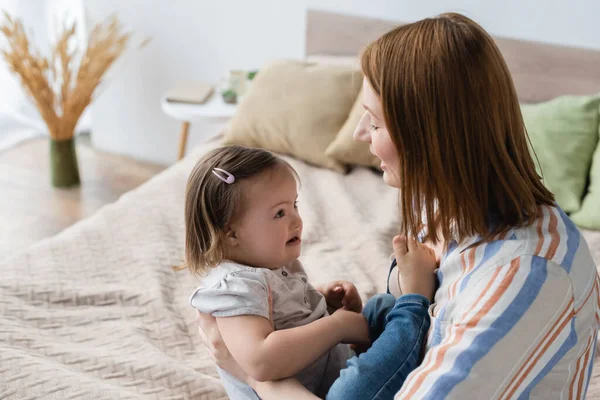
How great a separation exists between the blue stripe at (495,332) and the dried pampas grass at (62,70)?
103 inches

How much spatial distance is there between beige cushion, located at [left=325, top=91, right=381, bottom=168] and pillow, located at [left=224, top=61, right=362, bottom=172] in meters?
0.04

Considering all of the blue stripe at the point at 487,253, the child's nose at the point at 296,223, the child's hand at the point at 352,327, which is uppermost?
the blue stripe at the point at 487,253

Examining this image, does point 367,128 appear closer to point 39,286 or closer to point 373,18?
point 39,286

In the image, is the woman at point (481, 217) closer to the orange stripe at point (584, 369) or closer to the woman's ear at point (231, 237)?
the orange stripe at point (584, 369)

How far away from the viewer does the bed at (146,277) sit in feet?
4.44

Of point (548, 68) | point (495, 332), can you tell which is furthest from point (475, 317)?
point (548, 68)

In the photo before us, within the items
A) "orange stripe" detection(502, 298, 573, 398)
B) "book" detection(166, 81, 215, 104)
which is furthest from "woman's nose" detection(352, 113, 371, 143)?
"book" detection(166, 81, 215, 104)

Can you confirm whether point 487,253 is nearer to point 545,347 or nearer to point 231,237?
point 545,347

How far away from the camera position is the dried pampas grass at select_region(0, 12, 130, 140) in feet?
9.86

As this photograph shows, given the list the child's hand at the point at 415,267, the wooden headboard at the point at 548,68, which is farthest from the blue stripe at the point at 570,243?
the wooden headboard at the point at 548,68

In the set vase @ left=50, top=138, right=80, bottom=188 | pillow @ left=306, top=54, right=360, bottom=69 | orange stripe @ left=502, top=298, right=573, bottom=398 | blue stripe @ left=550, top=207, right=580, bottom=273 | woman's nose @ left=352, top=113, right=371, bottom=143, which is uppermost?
woman's nose @ left=352, top=113, right=371, bottom=143

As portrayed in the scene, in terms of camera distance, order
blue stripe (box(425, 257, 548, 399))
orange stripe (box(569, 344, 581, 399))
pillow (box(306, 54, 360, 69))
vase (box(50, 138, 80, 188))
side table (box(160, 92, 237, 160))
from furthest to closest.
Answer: vase (box(50, 138, 80, 188))
side table (box(160, 92, 237, 160))
pillow (box(306, 54, 360, 69))
orange stripe (box(569, 344, 581, 399))
blue stripe (box(425, 257, 548, 399))

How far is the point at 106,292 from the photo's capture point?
5.40 ft

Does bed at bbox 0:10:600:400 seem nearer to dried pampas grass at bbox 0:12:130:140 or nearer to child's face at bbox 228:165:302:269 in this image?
child's face at bbox 228:165:302:269
